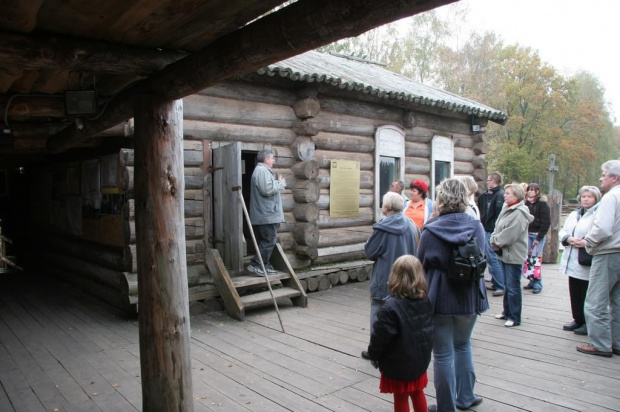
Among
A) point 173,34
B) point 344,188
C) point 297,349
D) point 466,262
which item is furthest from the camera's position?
point 344,188

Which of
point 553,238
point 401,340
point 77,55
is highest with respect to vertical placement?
point 77,55

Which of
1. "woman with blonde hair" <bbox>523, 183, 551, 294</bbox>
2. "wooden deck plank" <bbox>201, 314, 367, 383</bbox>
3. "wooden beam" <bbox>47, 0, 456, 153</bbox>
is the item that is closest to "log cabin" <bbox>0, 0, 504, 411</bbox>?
"wooden beam" <bbox>47, 0, 456, 153</bbox>

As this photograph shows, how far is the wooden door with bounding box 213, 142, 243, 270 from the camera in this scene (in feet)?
21.7

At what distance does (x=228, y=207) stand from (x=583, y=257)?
4559 mm

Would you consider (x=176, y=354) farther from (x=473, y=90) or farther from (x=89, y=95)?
(x=473, y=90)

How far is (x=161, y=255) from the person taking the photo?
326 cm

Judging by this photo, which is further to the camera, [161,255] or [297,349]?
[297,349]

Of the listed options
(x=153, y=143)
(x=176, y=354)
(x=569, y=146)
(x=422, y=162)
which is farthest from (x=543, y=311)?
(x=569, y=146)

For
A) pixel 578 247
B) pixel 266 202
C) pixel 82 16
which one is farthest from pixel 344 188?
pixel 82 16

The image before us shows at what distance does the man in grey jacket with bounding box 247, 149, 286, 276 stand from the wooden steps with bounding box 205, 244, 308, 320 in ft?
0.90

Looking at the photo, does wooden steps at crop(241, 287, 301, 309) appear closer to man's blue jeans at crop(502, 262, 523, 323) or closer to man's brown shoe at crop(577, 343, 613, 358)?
man's blue jeans at crop(502, 262, 523, 323)

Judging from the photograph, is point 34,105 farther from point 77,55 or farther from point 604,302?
point 604,302

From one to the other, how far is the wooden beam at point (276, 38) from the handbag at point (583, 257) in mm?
Answer: 4568

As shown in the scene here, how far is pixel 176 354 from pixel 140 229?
0.92 meters
